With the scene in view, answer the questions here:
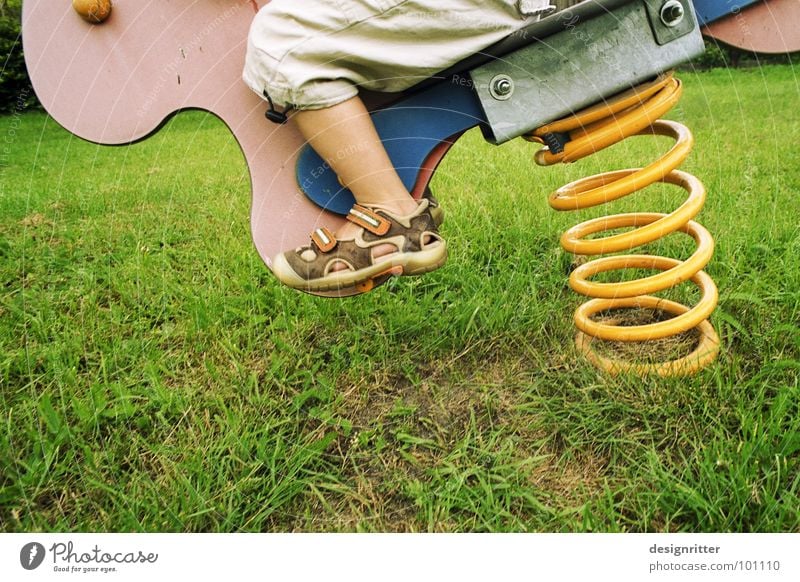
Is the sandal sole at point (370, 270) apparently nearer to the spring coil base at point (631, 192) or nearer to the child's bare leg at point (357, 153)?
the child's bare leg at point (357, 153)

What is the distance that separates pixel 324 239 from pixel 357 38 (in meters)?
0.36

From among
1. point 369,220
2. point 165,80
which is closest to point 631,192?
point 369,220

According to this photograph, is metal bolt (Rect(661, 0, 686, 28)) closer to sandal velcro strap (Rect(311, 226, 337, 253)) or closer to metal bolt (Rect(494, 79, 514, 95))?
metal bolt (Rect(494, 79, 514, 95))

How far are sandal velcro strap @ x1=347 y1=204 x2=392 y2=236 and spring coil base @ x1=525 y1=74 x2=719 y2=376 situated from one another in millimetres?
328

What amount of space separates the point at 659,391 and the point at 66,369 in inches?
48.7

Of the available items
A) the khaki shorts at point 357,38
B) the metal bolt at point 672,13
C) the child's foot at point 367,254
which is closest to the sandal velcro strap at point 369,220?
the child's foot at point 367,254

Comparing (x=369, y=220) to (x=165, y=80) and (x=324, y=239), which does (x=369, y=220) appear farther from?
(x=165, y=80)

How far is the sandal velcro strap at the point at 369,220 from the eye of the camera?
113 cm

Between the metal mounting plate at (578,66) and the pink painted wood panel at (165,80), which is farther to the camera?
the pink painted wood panel at (165,80)

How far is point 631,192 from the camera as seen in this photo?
48.7 inches

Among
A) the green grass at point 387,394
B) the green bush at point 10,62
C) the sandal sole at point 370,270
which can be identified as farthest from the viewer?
the green bush at point 10,62

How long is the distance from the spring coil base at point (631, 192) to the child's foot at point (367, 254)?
0.29m

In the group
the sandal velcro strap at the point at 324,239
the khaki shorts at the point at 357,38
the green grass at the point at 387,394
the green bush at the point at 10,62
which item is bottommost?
the green grass at the point at 387,394
